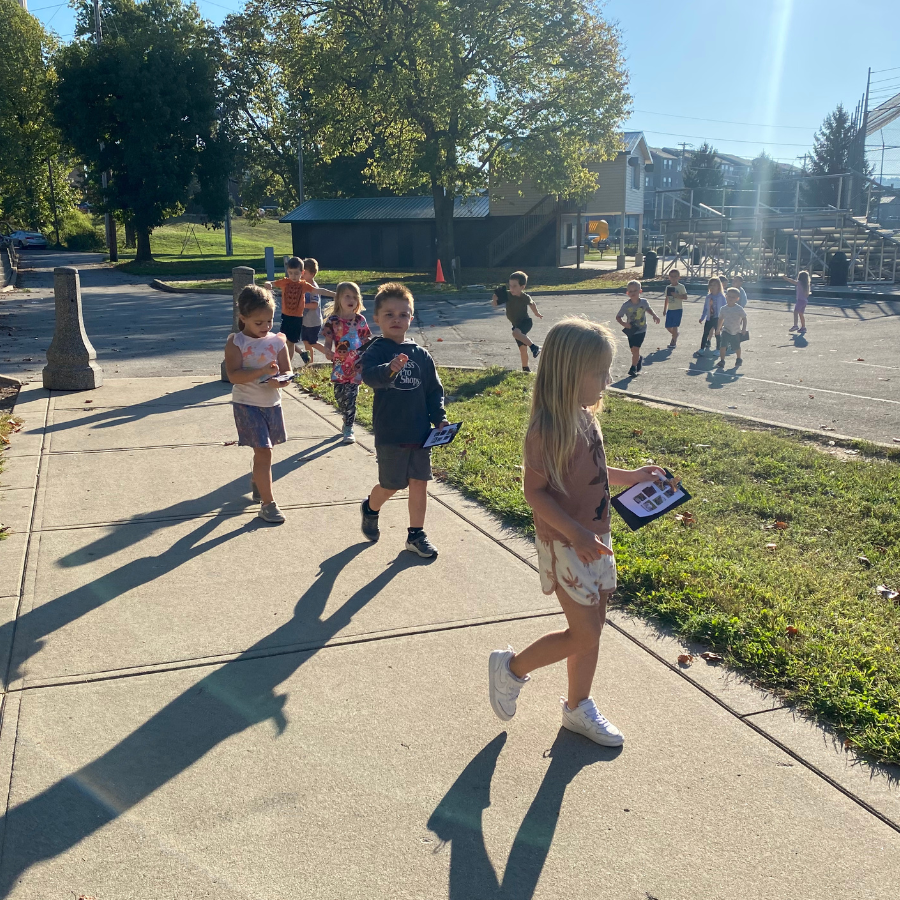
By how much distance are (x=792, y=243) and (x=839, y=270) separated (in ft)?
18.2

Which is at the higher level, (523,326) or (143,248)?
(143,248)

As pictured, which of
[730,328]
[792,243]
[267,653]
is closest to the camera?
[267,653]

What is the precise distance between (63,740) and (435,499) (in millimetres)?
3504

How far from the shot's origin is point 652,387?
38.7 feet

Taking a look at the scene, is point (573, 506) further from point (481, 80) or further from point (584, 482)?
point (481, 80)

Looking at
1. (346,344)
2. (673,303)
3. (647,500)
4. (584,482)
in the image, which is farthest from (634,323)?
(584,482)

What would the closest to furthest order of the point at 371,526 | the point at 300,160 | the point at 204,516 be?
the point at 371,526 < the point at 204,516 < the point at 300,160

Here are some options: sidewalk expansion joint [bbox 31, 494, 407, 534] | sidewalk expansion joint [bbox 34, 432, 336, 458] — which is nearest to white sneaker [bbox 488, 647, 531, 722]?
sidewalk expansion joint [bbox 31, 494, 407, 534]

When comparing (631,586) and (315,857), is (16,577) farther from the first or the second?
(631,586)

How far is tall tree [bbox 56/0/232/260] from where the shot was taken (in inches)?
1549

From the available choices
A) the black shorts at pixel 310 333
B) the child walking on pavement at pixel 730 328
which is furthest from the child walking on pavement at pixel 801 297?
the black shorts at pixel 310 333

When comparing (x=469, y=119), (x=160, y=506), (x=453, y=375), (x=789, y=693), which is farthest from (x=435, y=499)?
(x=469, y=119)

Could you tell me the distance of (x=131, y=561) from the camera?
5.15m

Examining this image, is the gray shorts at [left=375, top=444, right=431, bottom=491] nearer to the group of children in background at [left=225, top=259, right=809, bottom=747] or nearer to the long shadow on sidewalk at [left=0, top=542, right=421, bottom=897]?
the group of children in background at [left=225, top=259, right=809, bottom=747]
